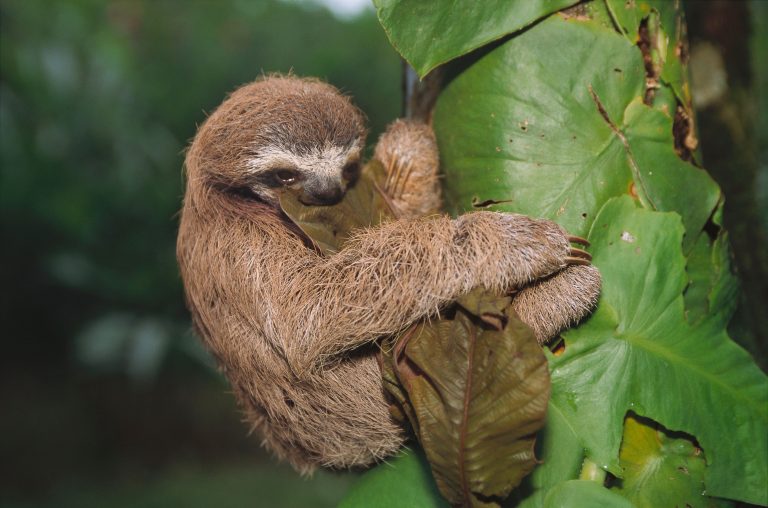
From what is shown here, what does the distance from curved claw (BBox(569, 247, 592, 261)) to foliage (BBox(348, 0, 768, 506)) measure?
0.10ft

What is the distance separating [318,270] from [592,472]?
1.22 m

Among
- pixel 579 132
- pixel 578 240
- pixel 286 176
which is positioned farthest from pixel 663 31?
pixel 286 176

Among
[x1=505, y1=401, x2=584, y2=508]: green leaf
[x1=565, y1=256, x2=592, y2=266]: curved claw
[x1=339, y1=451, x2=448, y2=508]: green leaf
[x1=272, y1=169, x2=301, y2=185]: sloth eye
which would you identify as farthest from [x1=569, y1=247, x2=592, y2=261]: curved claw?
[x1=272, y1=169, x2=301, y2=185]: sloth eye

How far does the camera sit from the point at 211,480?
1211cm

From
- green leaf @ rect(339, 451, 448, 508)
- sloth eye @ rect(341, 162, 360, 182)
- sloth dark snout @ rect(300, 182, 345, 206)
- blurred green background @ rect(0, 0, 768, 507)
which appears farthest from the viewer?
blurred green background @ rect(0, 0, 768, 507)

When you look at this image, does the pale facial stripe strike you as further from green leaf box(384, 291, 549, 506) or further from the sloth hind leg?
green leaf box(384, 291, 549, 506)

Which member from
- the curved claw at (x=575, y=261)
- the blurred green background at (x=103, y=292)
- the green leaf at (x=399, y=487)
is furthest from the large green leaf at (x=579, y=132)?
the blurred green background at (x=103, y=292)

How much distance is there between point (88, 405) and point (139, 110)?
18.8ft

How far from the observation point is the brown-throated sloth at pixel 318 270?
231cm

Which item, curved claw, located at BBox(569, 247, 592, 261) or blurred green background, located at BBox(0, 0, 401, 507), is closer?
curved claw, located at BBox(569, 247, 592, 261)

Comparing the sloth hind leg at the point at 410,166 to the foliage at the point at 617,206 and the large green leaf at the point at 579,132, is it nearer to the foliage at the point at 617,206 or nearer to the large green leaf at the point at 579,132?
the foliage at the point at 617,206

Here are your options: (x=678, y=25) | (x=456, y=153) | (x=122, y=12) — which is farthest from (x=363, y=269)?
(x=122, y=12)

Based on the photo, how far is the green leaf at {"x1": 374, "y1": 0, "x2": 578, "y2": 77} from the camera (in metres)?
2.26

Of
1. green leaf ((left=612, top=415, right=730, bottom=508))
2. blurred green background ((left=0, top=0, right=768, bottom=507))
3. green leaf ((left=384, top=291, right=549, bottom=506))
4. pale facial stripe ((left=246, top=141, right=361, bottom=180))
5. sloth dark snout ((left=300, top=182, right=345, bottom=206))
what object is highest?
pale facial stripe ((left=246, top=141, right=361, bottom=180))
